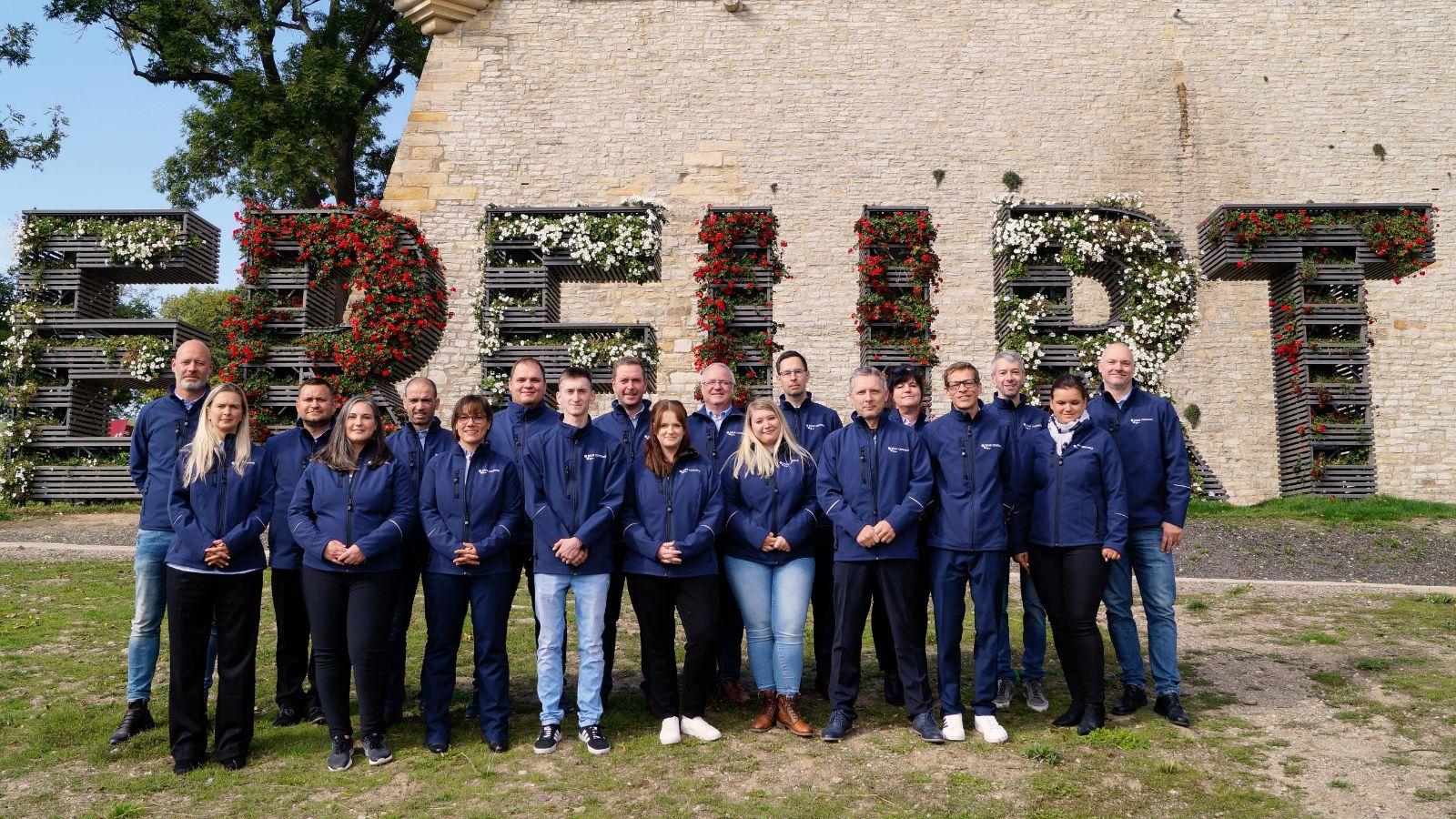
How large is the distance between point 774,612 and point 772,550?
32 centimetres

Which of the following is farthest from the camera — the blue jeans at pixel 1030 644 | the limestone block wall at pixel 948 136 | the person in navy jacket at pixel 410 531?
the limestone block wall at pixel 948 136

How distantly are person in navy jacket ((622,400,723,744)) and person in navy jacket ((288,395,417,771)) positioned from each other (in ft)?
3.58

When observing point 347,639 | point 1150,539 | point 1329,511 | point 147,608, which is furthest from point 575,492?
point 1329,511

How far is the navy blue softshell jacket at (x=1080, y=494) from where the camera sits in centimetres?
459

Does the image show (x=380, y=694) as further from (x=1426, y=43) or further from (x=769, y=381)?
(x=1426, y=43)

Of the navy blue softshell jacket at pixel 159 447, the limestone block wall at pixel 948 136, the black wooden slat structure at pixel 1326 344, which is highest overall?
the limestone block wall at pixel 948 136

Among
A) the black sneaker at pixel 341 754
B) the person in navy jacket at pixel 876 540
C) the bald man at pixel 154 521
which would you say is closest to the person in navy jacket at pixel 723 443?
the person in navy jacket at pixel 876 540

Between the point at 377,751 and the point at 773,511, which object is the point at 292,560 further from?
the point at 773,511

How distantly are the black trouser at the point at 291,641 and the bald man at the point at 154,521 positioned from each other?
0.33 m

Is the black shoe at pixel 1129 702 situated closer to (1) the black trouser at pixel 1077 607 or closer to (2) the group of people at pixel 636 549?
(2) the group of people at pixel 636 549

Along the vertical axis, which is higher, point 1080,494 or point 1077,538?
point 1080,494

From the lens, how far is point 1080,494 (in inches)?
181

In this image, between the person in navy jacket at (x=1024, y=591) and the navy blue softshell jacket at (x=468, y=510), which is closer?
the navy blue softshell jacket at (x=468, y=510)

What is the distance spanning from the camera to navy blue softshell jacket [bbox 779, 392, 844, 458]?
521 cm
